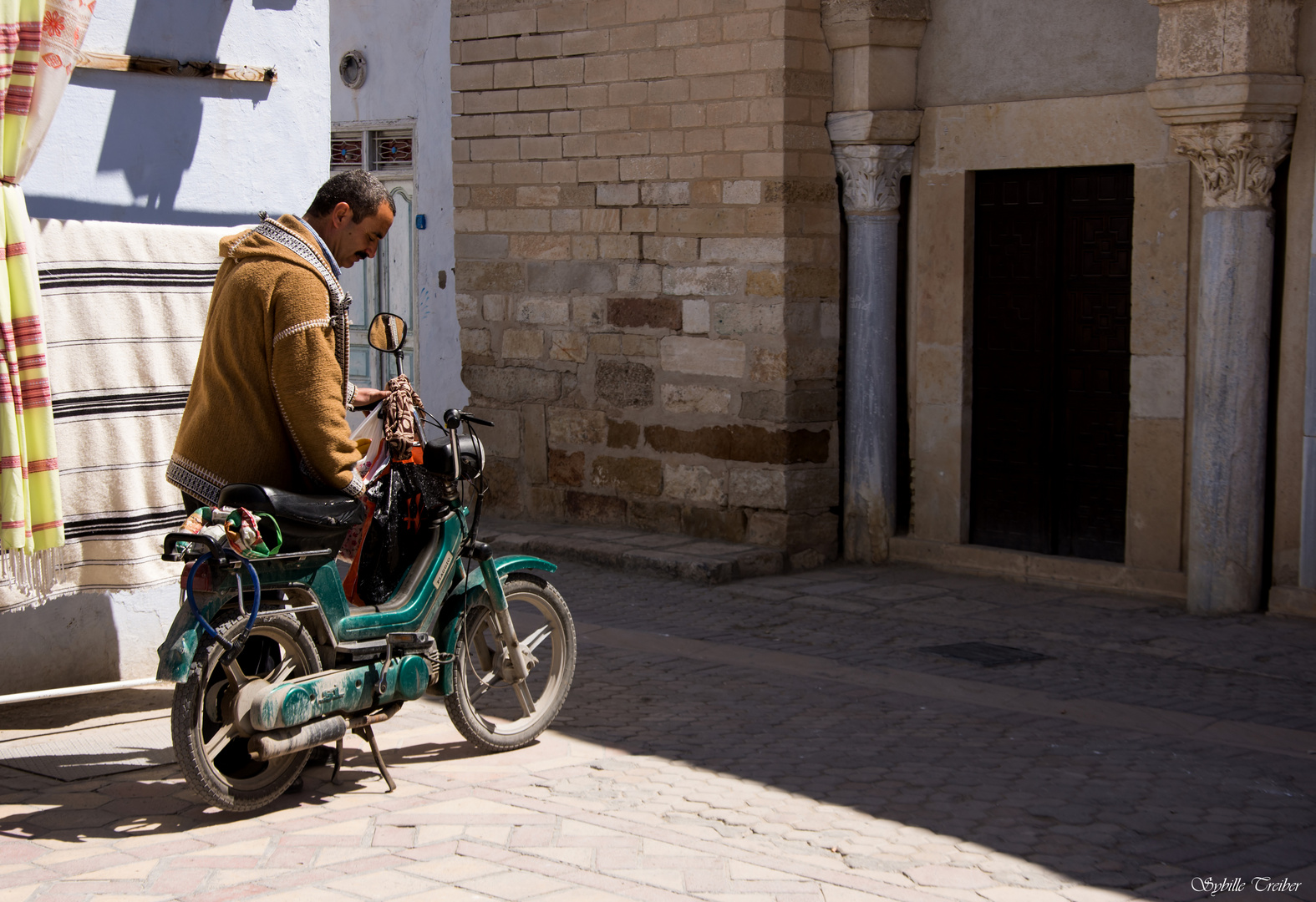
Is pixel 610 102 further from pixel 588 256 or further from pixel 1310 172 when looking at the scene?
pixel 1310 172

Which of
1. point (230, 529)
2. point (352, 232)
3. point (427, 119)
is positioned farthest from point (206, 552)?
point (427, 119)

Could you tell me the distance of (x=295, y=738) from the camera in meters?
4.67

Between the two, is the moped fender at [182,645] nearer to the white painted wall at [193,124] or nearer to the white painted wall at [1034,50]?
the white painted wall at [193,124]

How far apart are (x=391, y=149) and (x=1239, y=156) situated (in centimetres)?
760

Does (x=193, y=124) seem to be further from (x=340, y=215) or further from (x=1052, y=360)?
(x=1052, y=360)

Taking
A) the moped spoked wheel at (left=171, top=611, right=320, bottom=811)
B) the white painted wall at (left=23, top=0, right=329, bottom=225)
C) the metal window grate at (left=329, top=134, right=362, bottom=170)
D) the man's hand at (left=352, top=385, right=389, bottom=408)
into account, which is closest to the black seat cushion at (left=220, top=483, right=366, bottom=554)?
the moped spoked wheel at (left=171, top=611, right=320, bottom=811)

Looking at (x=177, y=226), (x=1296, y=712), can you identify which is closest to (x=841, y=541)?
(x=1296, y=712)

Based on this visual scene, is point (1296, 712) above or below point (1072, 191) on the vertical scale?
below

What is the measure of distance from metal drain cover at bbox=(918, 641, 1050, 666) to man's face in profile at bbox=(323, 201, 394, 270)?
3381 millimetres

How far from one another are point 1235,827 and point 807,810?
Result: 1.23 metres

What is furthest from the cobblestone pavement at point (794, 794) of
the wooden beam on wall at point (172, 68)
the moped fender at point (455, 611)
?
the wooden beam on wall at point (172, 68)

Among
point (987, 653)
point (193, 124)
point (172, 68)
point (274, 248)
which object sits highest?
point (172, 68)

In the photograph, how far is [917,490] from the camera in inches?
375

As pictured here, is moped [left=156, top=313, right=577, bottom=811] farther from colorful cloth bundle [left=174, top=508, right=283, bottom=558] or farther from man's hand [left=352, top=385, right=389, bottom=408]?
man's hand [left=352, top=385, right=389, bottom=408]
